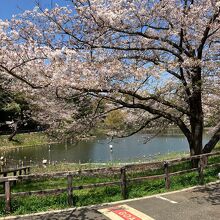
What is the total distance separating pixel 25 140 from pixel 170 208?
45.1 metres

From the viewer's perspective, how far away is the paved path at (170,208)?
771 centimetres

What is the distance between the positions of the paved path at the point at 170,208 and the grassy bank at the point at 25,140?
3843cm

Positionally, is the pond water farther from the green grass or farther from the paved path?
the paved path

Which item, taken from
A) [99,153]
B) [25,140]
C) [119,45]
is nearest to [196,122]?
[119,45]

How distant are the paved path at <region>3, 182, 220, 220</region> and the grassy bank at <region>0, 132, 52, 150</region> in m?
38.4

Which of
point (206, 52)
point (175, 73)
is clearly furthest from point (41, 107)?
point (206, 52)

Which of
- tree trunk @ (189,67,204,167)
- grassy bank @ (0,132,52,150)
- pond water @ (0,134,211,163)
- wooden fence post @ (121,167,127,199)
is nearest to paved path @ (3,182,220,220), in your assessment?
wooden fence post @ (121,167,127,199)

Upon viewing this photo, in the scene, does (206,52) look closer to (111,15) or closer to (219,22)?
(219,22)

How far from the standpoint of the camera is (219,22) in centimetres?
1130

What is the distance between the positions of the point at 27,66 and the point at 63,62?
120cm

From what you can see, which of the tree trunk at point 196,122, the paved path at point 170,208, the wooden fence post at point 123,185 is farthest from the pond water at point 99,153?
the paved path at point 170,208

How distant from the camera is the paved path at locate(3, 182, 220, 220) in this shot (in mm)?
7707

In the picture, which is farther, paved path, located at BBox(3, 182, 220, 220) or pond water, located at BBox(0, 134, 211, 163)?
pond water, located at BBox(0, 134, 211, 163)

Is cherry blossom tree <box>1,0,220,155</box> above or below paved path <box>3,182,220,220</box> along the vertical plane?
above
